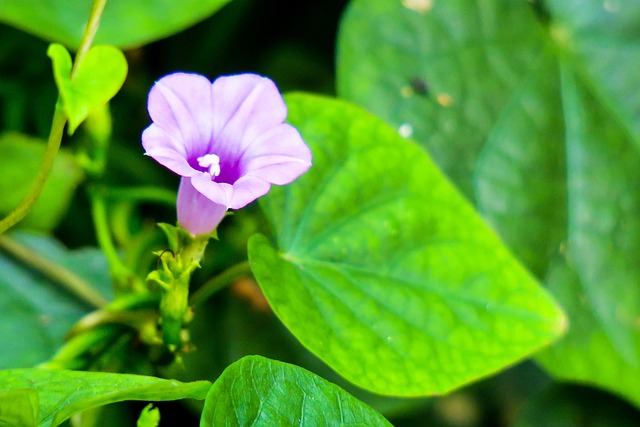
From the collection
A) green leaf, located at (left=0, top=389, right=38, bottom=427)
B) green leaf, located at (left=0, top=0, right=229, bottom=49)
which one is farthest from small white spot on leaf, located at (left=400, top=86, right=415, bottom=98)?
green leaf, located at (left=0, top=389, right=38, bottom=427)

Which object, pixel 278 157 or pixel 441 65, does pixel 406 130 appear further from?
pixel 278 157

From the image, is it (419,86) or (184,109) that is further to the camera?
(419,86)

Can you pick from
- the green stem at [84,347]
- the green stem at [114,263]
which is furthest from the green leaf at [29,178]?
the green stem at [84,347]

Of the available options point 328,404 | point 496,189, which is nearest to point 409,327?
point 328,404

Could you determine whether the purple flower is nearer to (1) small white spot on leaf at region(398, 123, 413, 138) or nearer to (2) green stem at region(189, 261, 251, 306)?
(2) green stem at region(189, 261, 251, 306)

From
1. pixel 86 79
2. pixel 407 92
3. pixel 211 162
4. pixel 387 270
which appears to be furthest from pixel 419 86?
pixel 86 79

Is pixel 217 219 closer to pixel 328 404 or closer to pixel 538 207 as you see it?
pixel 328 404

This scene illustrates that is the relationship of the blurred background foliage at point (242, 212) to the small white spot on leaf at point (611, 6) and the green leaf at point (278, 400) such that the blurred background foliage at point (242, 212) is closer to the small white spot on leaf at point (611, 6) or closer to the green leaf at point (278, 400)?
the green leaf at point (278, 400)
